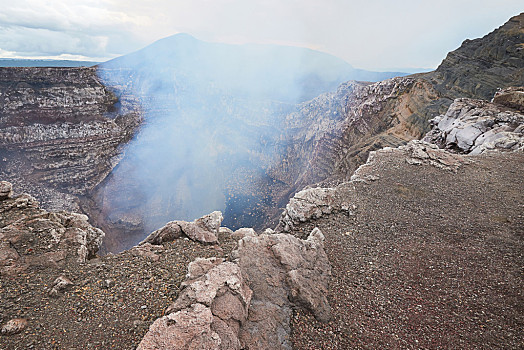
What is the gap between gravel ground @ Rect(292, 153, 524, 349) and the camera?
453 cm

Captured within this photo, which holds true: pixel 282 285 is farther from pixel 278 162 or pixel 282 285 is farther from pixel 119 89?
pixel 119 89

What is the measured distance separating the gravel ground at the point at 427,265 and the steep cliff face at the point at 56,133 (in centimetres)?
2660

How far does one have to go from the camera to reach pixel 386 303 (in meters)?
5.24

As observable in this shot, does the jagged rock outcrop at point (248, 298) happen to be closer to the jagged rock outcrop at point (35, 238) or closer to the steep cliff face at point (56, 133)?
the jagged rock outcrop at point (35, 238)

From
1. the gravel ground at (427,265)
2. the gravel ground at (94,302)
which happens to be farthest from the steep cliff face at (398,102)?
the gravel ground at (94,302)

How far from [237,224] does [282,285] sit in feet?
67.3

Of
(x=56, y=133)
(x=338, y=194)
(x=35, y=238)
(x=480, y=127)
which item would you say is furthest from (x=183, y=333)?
(x=56, y=133)

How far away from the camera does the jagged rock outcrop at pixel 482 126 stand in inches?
492

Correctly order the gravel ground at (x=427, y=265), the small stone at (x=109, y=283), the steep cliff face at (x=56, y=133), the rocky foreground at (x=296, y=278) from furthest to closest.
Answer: the steep cliff face at (x=56, y=133) < the small stone at (x=109, y=283) < the gravel ground at (x=427, y=265) < the rocky foreground at (x=296, y=278)

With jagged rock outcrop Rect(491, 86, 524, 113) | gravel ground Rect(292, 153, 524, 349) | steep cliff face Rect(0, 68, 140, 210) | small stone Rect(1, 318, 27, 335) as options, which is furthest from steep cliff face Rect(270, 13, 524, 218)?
steep cliff face Rect(0, 68, 140, 210)

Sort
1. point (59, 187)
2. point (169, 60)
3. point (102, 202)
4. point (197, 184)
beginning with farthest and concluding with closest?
point (169, 60) → point (197, 184) → point (102, 202) → point (59, 187)

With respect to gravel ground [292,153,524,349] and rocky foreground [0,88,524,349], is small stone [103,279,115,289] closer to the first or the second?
rocky foreground [0,88,524,349]

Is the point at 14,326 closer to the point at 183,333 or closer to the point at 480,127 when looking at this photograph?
the point at 183,333

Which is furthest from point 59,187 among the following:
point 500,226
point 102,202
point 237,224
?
point 500,226
